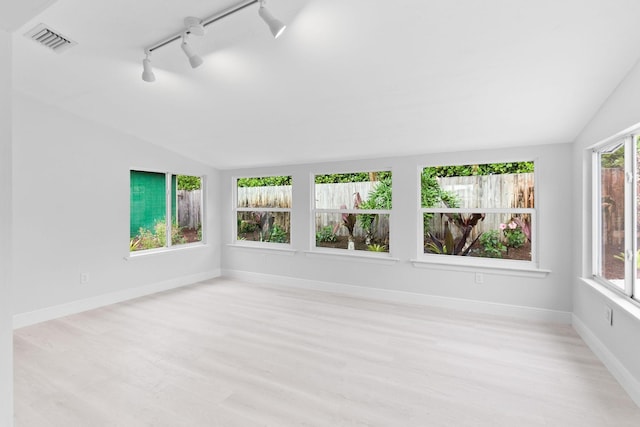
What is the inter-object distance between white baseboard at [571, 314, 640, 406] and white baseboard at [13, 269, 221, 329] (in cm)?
521

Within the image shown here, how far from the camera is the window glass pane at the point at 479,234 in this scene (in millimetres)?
3902

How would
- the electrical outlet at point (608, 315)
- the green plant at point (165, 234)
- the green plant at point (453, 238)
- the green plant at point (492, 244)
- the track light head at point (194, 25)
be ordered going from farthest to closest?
the green plant at point (165, 234) < the green plant at point (453, 238) < the green plant at point (492, 244) < the electrical outlet at point (608, 315) < the track light head at point (194, 25)

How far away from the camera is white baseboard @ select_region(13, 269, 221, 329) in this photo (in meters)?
3.54

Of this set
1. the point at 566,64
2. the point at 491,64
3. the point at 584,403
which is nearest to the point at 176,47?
the point at 491,64

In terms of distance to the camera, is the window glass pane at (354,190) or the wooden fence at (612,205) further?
the window glass pane at (354,190)

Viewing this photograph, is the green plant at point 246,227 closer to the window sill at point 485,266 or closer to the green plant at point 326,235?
the green plant at point 326,235

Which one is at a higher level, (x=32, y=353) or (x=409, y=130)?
(x=409, y=130)

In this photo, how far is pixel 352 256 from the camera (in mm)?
4785

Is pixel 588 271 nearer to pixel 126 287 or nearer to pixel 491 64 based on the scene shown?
pixel 491 64

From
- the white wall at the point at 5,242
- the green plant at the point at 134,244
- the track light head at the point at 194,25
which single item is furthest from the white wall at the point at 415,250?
the white wall at the point at 5,242

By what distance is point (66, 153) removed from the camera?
151 inches

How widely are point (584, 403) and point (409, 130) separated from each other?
2711 millimetres

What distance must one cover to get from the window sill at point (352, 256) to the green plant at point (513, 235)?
1.35 m

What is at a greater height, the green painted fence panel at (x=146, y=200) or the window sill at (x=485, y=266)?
the green painted fence panel at (x=146, y=200)
